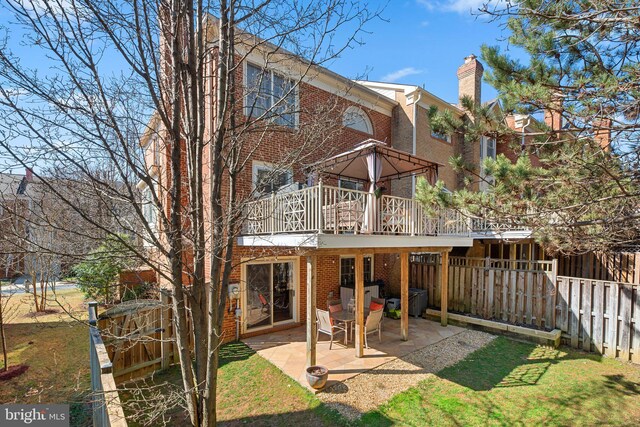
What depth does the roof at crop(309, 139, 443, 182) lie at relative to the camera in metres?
7.28

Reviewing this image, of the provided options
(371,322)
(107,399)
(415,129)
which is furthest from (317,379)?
(415,129)

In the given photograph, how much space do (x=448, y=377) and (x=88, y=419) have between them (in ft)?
22.3

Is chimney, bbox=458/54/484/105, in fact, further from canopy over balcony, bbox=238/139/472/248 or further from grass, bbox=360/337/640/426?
grass, bbox=360/337/640/426

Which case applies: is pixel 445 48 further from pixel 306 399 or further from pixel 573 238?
pixel 306 399

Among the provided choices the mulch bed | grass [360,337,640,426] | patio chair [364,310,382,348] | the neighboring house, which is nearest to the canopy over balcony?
patio chair [364,310,382,348]

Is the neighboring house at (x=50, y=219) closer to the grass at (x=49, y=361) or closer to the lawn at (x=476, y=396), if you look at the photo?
the grass at (x=49, y=361)

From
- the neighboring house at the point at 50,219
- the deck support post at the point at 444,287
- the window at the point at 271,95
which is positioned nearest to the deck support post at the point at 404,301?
the deck support post at the point at 444,287

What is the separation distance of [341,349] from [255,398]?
283cm

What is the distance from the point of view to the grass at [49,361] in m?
5.66

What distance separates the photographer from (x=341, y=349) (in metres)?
7.84

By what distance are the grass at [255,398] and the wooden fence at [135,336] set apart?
33cm

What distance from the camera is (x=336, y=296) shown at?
36.5ft

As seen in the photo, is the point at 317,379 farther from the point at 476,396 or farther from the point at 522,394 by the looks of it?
the point at 522,394

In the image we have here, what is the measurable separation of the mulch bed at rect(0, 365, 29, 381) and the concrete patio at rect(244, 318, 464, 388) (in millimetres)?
4935
